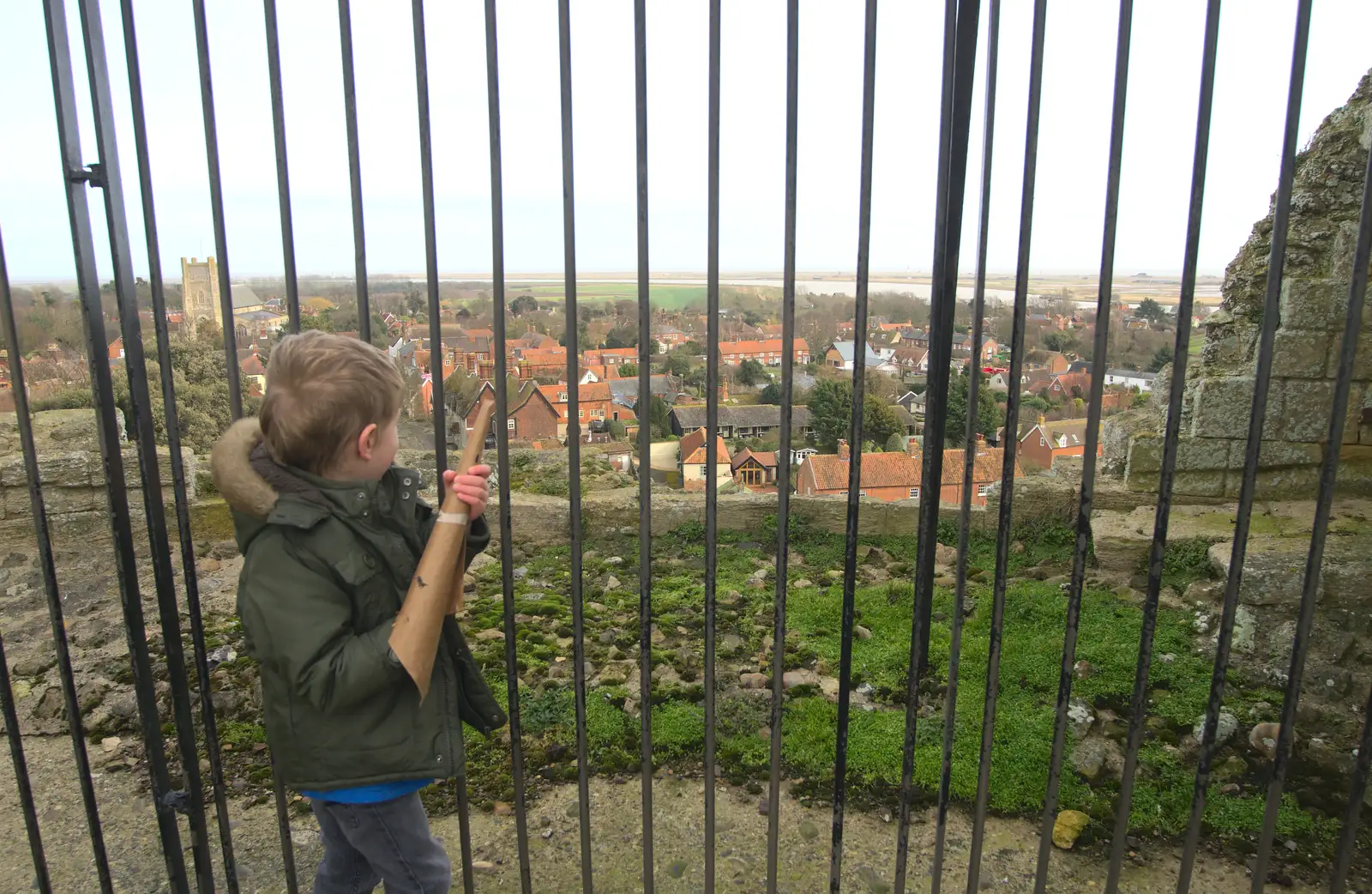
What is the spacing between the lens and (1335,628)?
4703mm

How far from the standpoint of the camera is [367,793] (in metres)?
1.91

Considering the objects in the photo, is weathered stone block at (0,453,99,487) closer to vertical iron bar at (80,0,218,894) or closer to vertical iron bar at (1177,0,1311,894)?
vertical iron bar at (80,0,218,894)

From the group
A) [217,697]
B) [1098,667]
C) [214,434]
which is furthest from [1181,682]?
[214,434]

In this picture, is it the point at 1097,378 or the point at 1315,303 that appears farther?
the point at 1315,303

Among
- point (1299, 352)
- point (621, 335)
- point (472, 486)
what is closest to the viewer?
point (472, 486)

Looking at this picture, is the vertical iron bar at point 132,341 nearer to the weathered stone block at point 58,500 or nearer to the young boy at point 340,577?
the young boy at point 340,577

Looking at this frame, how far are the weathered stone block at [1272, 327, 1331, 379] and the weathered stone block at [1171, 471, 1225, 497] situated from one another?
1.00m

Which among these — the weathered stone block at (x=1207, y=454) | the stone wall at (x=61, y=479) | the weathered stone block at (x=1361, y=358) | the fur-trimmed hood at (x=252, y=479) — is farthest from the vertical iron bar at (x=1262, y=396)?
the stone wall at (x=61, y=479)

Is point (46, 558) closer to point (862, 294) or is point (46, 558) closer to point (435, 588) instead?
point (435, 588)

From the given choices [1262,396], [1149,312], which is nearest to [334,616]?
[1262,396]

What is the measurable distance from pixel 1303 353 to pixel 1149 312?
1534 millimetres

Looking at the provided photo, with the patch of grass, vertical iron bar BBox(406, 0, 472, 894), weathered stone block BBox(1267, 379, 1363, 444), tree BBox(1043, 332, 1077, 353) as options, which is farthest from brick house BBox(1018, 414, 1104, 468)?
vertical iron bar BBox(406, 0, 472, 894)

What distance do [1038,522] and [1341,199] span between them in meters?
2.82

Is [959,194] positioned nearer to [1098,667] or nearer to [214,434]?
[1098,667]
